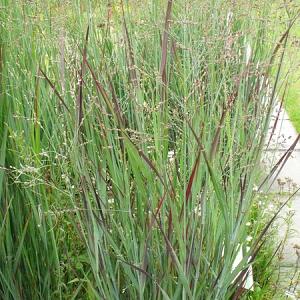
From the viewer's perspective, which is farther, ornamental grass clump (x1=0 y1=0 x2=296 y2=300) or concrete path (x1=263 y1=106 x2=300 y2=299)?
concrete path (x1=263 y1=106 x2=300 y2=299)

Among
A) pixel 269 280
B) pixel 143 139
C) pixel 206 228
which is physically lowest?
pixel 269 280

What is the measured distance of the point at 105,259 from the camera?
6.97 ft

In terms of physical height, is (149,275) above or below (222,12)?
below

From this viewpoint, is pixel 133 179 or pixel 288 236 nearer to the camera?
pixel 133 179

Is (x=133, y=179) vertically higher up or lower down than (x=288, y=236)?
higher up

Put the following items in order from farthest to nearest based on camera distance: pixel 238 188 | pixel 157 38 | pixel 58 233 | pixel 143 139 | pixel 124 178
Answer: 1. pixel 157 38
2. pixel 58 233
3. pixel 238 188
4. pixel 124 178
5. pixel 143 139

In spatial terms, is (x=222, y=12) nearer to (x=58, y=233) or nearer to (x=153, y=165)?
(x=153, y=165)

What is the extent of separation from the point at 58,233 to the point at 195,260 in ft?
2.29

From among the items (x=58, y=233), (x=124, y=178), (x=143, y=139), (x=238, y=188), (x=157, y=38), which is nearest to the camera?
(x=143, y=139)

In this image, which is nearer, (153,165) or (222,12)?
(153,165)

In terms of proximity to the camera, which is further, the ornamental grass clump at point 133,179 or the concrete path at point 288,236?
the concrete path at point 288,236

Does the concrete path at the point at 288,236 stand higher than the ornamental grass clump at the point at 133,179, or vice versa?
the ornamental grass clump at the point at 133,179

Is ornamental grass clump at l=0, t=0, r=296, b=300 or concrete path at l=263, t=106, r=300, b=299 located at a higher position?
ornamental grass clump at l=0, t=0, r=296, b=300

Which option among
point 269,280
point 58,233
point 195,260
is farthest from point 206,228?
point 269,280
